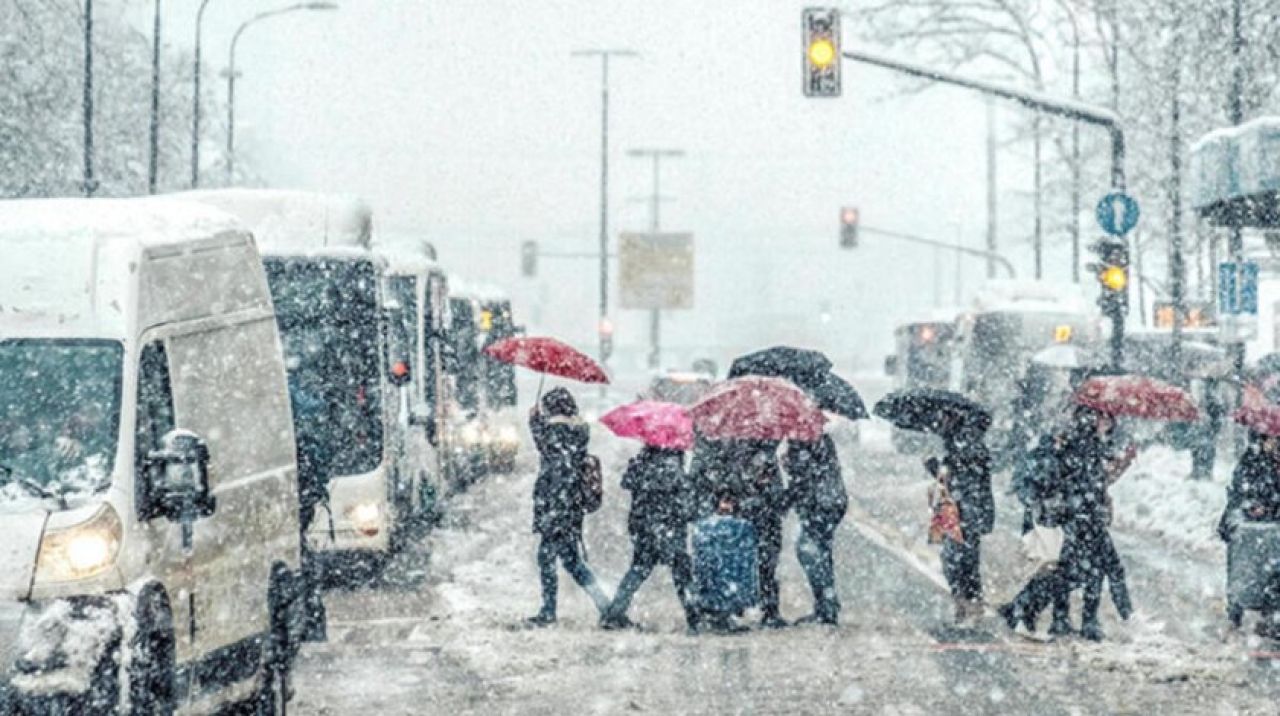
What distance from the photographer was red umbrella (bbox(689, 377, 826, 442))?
14.4 meters

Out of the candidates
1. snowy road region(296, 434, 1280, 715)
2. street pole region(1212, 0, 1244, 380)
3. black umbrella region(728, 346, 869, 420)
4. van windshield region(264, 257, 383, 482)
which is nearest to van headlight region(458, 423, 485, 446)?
van windshield region(264, 257, 383, 482)

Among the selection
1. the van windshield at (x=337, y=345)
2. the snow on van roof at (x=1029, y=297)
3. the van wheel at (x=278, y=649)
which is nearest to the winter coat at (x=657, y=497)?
the van wheel at (x=278, y=649)

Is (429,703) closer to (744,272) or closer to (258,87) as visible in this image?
(258,87)

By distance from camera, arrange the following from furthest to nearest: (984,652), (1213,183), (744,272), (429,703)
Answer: (744,272) → (1213,183) → (984,652) → (429,703)

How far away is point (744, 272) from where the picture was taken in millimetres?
192375

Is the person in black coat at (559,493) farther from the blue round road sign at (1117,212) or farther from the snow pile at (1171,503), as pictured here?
the blue round road sign at (1117,212)

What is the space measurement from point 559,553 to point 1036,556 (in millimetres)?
3219

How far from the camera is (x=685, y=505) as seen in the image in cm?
1462

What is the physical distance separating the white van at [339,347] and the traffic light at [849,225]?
31400 millimetres

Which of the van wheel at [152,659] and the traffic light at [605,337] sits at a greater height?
the traffic light at [605,337]

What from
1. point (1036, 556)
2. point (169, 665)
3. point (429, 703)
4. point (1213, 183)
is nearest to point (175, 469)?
point (169, 665)

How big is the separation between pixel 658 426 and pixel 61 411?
5.56m

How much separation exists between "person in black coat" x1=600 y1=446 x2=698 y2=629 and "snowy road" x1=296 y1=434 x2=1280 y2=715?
0.30 meters

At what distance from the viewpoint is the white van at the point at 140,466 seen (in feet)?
28.0
